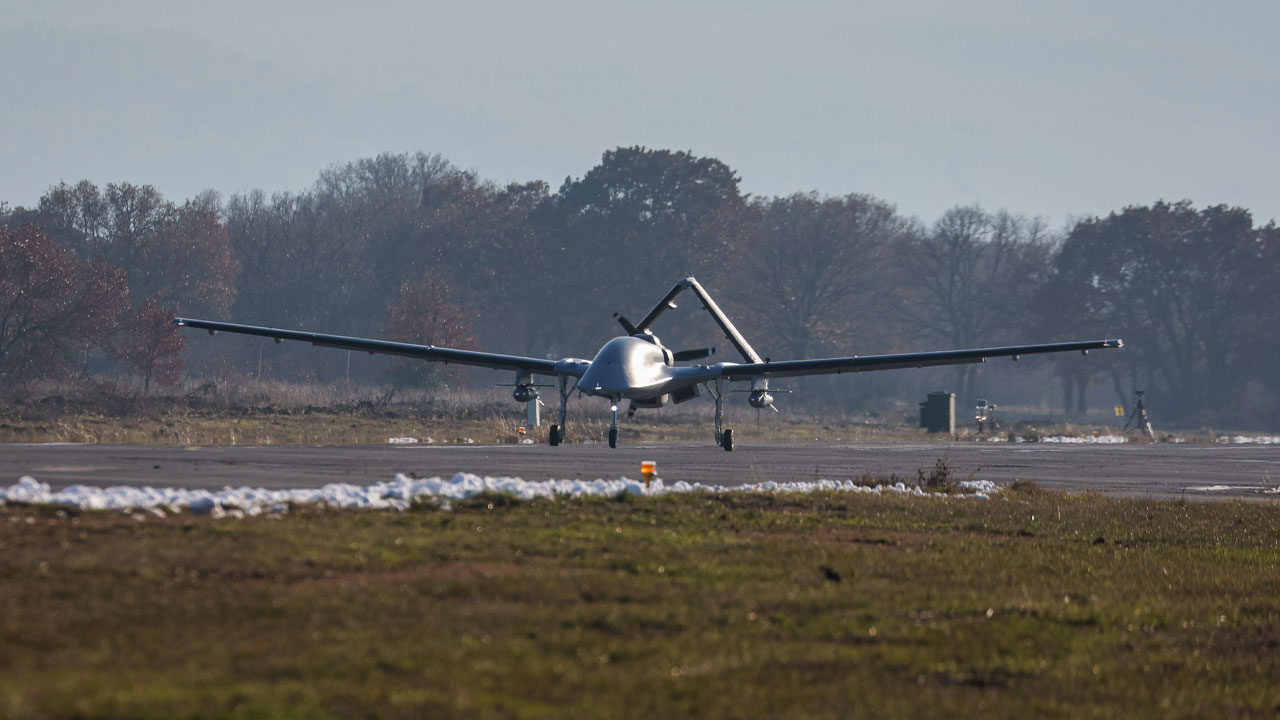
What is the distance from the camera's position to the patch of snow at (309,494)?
12.9 meters

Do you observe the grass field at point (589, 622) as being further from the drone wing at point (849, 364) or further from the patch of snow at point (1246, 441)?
the patch of snow at point (1246, 441)

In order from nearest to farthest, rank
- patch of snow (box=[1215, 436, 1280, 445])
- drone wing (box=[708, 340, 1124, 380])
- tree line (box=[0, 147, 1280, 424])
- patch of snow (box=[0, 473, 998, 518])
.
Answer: patch of snow (box=[0, 473, 998, 518]), drone wing (box=[708, 340, 1124, 380]), patch of snow (box=[1215, 436, 1280, 445]), tree line (box=[0, 147, 1280, 424])

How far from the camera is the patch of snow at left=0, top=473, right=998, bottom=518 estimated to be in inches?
508

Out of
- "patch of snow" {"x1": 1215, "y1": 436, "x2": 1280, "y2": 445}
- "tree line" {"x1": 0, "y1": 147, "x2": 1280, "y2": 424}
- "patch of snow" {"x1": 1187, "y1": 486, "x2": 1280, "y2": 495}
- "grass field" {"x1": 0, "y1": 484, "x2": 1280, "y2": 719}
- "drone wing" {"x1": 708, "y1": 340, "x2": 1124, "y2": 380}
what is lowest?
"patch of snow" {"x1": 1215, "y1": 436, "x2": 1280, "y2": 445}

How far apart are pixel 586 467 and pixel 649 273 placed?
8287 cm

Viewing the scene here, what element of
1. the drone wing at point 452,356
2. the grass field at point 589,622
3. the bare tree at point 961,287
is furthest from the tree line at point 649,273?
the grass field at point 589,622

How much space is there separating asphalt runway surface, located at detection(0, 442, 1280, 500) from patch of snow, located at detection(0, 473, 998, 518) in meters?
3.08

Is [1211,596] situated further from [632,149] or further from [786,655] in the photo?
[632,149]

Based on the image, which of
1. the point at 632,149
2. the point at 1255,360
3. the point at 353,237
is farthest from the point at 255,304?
the point at 1255,360

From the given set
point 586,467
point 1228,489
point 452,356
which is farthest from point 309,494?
point 452,356

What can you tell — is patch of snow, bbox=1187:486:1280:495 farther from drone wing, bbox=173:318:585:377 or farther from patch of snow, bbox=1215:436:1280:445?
patch of snow, bbox=1215:436:1280:445

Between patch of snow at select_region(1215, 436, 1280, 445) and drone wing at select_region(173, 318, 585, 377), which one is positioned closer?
drone wing at select_region(173, 318, 585, 377)

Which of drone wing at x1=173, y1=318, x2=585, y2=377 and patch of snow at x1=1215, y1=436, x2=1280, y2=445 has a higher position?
drone wing at x1=173, y1=318, x2=585, y2=377

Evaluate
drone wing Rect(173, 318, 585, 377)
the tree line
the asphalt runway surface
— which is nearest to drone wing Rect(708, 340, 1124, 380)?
the asphalt runway surface
